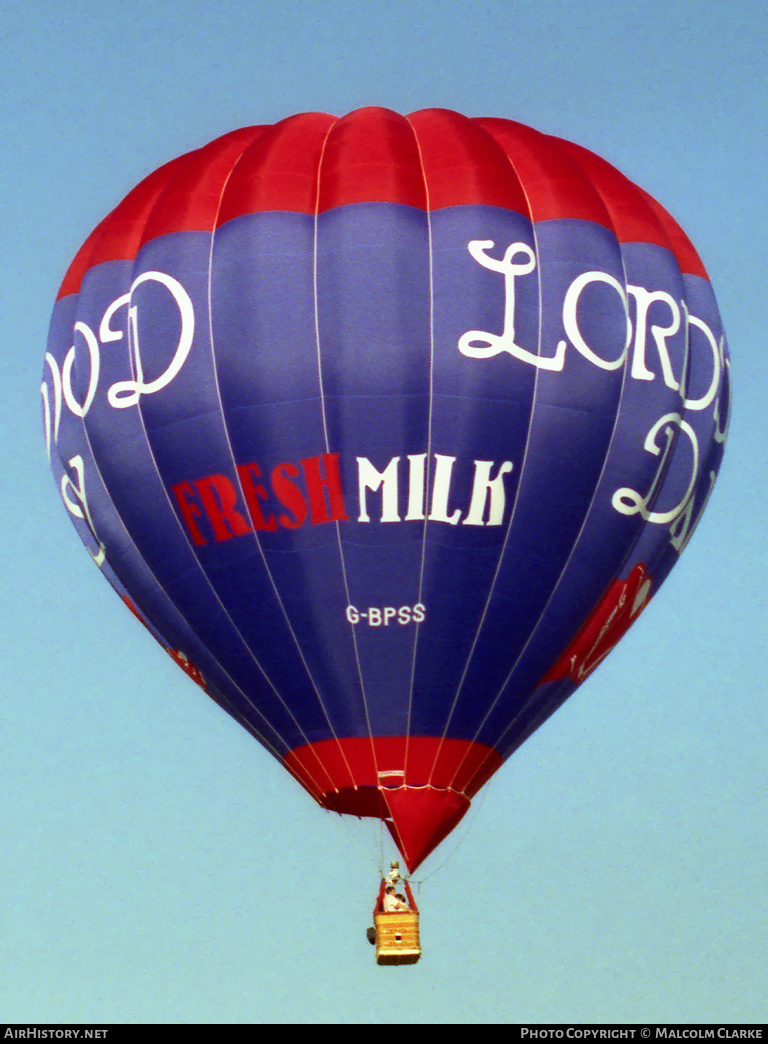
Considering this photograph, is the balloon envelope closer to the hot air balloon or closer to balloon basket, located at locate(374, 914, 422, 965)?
the hot air balloon

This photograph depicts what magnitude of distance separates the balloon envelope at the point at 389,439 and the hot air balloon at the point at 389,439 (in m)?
0.03

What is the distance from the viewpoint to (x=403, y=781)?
25156 mm

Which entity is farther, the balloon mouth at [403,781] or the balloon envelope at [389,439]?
the balloon mouth at [403,781]

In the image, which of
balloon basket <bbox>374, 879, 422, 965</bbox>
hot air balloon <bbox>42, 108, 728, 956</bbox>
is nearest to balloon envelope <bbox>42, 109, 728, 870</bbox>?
hot air balloon <bbox>42, 108, 728, 956</bbox>

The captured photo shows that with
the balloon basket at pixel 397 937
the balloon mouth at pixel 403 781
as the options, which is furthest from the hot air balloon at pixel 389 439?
the balloon basket at pixel 397 937

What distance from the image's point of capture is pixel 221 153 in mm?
26672

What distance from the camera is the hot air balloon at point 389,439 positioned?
2478 cm

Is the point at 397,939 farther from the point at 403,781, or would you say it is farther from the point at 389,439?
the point at 389,439

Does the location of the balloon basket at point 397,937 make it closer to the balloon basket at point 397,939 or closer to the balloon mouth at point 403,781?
the balloon basket at point 397,939

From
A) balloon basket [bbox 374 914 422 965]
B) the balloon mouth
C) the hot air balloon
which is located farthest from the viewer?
the balloon mouth

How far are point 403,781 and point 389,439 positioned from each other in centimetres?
340

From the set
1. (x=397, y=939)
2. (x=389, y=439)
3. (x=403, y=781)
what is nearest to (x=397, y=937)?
(x=397, y=939)

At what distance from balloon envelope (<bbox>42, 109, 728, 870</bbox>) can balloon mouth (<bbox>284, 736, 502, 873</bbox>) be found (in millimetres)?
28

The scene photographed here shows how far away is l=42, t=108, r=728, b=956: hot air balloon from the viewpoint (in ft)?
81.3
